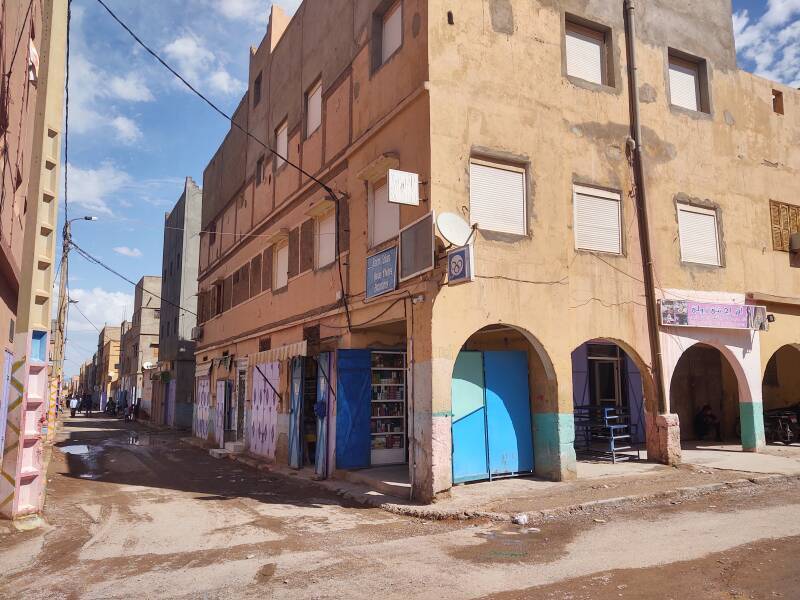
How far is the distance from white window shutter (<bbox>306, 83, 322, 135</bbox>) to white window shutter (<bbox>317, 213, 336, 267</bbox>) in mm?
2703

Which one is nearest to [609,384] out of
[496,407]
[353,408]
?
[496,407]

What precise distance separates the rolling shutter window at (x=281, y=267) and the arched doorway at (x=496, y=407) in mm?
7713

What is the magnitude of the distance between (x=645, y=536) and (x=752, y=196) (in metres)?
11.1

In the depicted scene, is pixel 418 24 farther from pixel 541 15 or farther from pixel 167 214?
pixel 167 214

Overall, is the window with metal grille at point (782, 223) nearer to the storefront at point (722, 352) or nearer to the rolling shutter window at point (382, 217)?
the storefront at point (722, 352)

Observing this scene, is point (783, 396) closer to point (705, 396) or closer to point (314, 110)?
point (705, 396)

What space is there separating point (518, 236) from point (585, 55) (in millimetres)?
4862

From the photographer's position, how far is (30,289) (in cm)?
902

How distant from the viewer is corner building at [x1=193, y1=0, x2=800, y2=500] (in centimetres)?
1124

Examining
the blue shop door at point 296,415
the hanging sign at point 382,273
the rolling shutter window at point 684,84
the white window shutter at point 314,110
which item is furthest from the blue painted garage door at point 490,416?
the white window shutter at point 314,110

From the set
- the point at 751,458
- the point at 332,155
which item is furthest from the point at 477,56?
the point at 751,458

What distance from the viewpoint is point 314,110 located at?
16703mm

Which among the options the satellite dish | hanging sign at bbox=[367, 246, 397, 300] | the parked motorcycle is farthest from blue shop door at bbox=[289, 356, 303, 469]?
the parked motorcycle

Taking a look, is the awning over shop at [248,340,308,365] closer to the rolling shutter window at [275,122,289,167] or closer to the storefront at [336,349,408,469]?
the storefront at [336,349,408,469]
